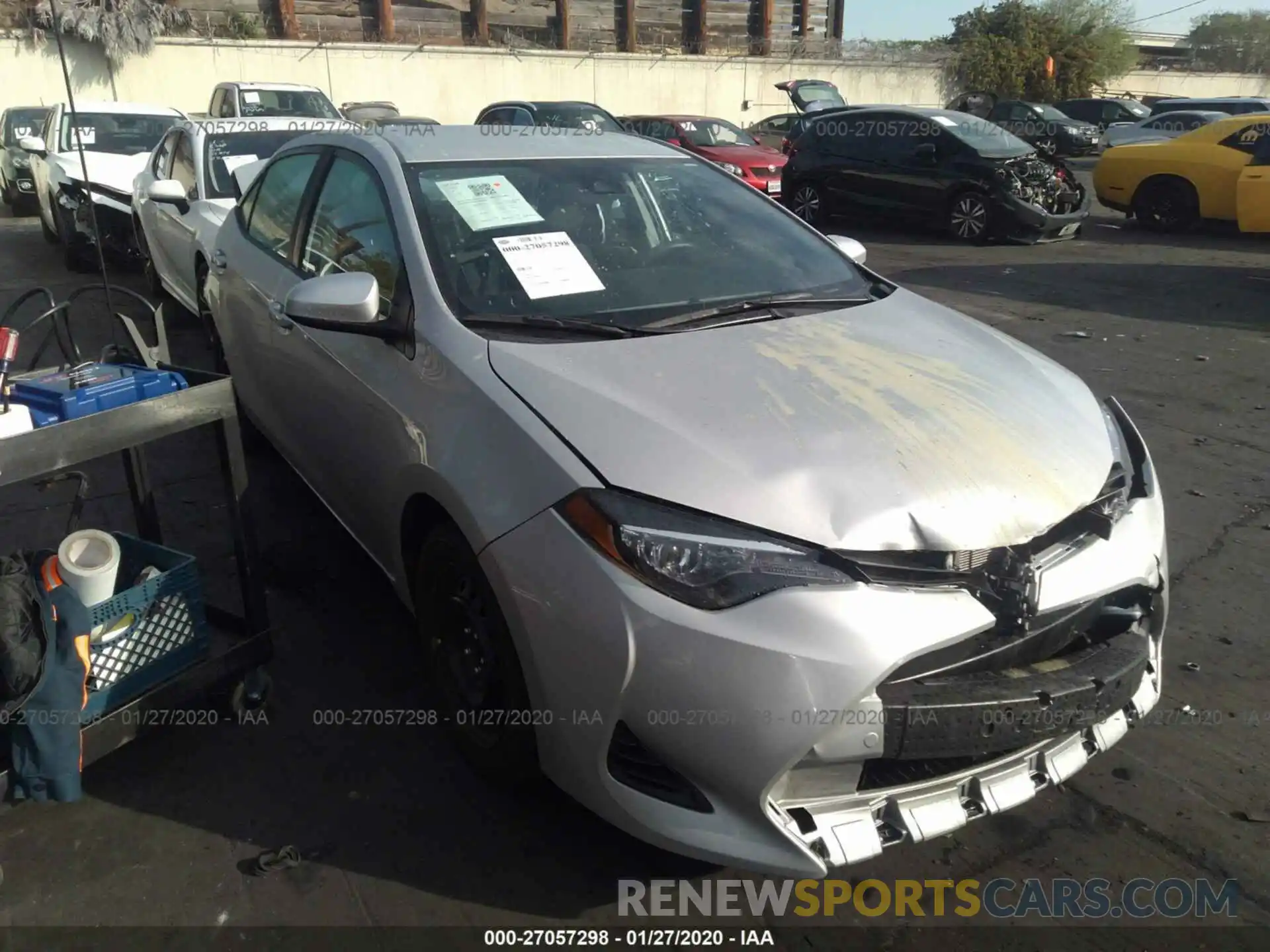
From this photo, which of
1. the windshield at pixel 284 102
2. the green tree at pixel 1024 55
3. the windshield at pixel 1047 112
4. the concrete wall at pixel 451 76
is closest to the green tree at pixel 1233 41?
the green tree at pixel 1024 55

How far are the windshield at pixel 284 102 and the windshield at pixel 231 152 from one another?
7172 millimetres

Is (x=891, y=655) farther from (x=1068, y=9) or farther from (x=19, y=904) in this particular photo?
(x=1068, y=9)

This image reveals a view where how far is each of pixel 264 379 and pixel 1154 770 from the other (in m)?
3.42

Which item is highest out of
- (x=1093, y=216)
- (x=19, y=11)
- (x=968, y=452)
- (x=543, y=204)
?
(x=19, y=11)

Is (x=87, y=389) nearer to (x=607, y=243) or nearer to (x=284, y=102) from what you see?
(x=607, y=243)

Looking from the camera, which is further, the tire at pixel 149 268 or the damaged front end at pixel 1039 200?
the damaged front end at pixel 1039 200

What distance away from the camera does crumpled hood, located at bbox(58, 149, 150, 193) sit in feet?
32.1

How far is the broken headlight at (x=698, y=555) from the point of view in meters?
2.03

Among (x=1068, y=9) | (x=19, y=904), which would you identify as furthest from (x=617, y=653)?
(x=1068, y=9)

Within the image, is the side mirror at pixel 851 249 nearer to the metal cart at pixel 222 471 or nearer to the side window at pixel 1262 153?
the metal cart at pixel 222 471

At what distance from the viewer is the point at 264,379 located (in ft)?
13.3

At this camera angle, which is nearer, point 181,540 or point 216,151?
point 181,540

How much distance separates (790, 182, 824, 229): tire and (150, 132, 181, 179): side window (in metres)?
7.85

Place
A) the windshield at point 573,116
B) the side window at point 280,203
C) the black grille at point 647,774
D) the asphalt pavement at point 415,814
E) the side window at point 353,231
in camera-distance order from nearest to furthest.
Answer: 1. the black grille at point 647,774
2. the asphalt pavement at point 415,814
3. the side window at point 353,231
4. the side window at point 280,203
5. the windshield at point 573,116
